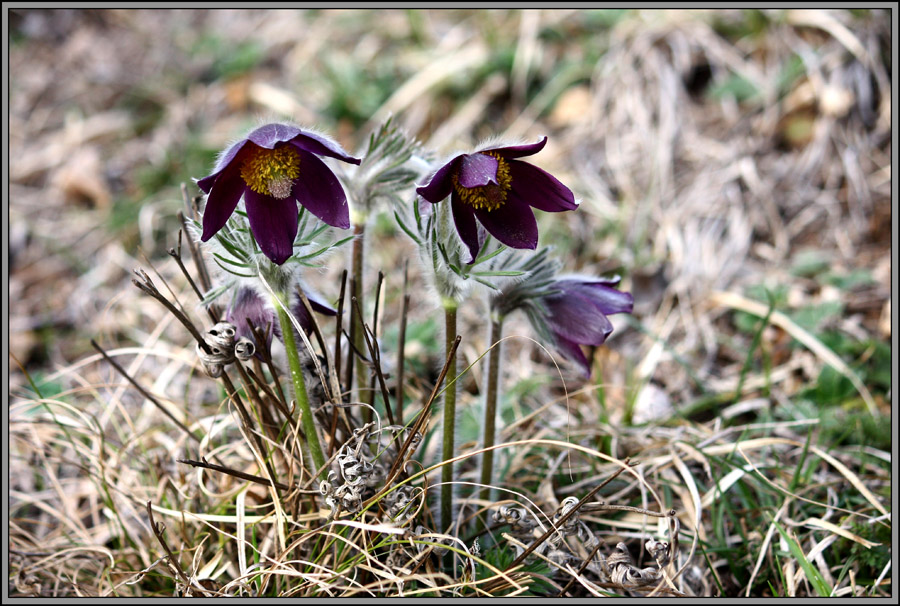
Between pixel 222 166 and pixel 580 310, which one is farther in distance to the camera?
pixel 580 310

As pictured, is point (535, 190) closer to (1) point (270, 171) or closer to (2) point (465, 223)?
(2) point (465, 223)

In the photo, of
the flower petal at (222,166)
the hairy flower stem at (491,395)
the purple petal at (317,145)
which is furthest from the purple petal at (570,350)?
the flower petal at (222,166)

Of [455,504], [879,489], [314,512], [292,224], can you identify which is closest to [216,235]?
[292,224]

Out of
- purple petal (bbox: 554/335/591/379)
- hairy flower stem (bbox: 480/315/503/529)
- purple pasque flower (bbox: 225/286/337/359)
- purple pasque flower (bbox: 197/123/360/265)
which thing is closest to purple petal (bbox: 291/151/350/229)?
purple pasque flower (bbox: 197/123/360/265)

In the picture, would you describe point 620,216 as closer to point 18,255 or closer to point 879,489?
point 879,489

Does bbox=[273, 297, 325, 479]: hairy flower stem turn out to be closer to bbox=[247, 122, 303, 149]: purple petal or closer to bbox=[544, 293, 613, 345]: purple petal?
bbox=[247, 122, 303, 149]: purple petal

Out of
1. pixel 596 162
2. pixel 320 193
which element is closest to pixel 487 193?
pixel 320 193

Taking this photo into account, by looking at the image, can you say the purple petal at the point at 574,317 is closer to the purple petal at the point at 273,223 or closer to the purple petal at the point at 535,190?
the purple petal at the point at 535,190
